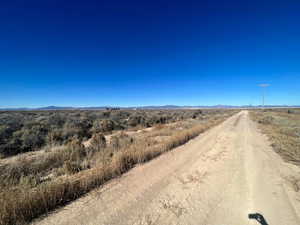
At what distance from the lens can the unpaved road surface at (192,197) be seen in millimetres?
3215

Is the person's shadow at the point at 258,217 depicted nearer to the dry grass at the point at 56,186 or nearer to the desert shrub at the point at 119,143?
the dry grass at the point at 56,186

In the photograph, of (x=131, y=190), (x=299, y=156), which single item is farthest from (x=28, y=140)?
(x=299, y=156)

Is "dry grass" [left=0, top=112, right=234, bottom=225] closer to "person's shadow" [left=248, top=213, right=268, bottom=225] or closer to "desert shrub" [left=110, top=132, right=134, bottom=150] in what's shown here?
"desert shrub" [left=110, top=132, right=134, bottom=150]

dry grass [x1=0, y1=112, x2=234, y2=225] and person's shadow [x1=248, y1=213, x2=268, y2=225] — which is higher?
dry grass [x1=0, y1=112, x2=234, y2=225]

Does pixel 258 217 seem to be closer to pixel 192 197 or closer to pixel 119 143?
pixel 192 197

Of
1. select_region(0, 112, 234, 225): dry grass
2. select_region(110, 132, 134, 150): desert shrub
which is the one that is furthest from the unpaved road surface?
select_region(110, 132, 134, 150): desert shrub

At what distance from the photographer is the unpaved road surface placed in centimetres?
321

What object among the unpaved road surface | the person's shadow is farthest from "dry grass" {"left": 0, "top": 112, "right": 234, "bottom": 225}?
the person's shadow

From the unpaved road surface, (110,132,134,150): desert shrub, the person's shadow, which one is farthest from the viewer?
(110,132,134,150): desert shrub

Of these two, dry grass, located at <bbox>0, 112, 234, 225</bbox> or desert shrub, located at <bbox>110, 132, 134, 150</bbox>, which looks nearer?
dry grass, located at <bbox>0, 112, 234, 225</bbox>

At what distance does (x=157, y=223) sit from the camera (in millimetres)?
3070

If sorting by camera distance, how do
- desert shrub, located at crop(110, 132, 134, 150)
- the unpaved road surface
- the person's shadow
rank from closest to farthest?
the person's shadow, the unpaved road surface, desert shrub, located at crop(110, 132, 134, 150)

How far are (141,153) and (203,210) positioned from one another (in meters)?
4.06

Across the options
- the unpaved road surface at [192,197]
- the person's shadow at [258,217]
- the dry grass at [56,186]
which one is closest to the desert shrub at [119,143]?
the dry grass at [56,186]
